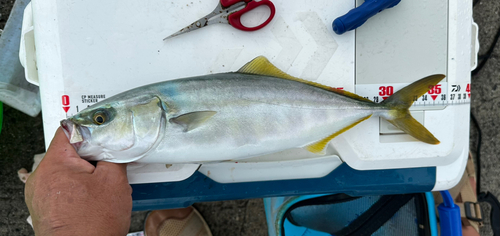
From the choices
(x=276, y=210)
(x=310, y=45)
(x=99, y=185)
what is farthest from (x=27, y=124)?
(x=310, y=45)

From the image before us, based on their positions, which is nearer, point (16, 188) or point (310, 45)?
point (310, 45)

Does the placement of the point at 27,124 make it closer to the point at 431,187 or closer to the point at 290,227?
the point at 290,227

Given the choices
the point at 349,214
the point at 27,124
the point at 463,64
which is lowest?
the point at 349,214

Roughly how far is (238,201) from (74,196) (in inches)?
50.4

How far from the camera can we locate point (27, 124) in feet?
5.91

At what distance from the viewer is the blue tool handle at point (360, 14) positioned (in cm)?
111

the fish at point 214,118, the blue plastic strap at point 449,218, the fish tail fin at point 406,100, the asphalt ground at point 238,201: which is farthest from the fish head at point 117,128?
the blue plastic strap at point 449,218

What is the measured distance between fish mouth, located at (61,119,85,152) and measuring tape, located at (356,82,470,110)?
103cm

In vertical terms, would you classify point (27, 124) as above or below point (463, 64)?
below

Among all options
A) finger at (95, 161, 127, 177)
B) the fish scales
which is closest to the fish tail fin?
the fish scales

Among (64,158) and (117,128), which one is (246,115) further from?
(64,158)

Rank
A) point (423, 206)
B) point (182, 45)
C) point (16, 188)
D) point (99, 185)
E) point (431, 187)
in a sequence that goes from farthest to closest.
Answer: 1. point (16, 188)
2. point (423, 206)
3. point (431, 187)
4. point (182, 45)
5. point (99, 185)

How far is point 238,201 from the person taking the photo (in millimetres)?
2010

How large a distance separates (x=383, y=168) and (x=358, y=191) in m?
0.15
